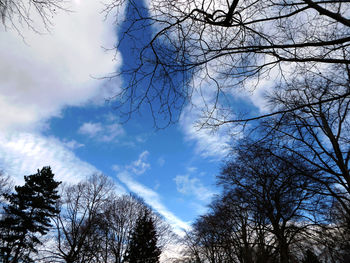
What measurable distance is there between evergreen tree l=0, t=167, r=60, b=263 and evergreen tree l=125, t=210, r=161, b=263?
8.56 metres

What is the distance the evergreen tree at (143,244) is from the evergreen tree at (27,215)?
856cm

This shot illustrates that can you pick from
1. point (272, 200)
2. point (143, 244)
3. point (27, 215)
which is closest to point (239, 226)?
point (272, 200)

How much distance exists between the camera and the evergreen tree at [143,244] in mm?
21359

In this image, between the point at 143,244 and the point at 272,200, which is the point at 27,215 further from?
the point at 272,200

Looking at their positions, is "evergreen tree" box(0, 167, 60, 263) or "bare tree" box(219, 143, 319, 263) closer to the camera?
"bare tree" box(219, 143, 319, 263)

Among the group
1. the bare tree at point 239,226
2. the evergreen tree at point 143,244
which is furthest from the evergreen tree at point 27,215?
the bare tree at point 239,226

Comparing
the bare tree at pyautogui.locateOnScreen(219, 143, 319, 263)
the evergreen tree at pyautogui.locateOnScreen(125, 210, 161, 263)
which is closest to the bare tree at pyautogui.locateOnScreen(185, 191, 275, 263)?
the bare tree at pyautogui.locateOnScreen(219, 143, 319, 263)

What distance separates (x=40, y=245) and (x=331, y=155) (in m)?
28.7

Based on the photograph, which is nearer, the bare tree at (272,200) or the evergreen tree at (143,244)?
the bare tree at (272,200)

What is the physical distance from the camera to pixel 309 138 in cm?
709

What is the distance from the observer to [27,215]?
23.2 meters

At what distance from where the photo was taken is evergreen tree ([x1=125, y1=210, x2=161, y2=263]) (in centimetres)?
2136

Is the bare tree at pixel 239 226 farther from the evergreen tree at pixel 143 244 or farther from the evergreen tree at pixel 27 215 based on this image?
the evergreen tree at pixel 27 215

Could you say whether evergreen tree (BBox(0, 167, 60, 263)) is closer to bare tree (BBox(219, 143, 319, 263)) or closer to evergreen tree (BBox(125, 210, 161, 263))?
evergreen tree (BBox(125, 210, 161, 263))
